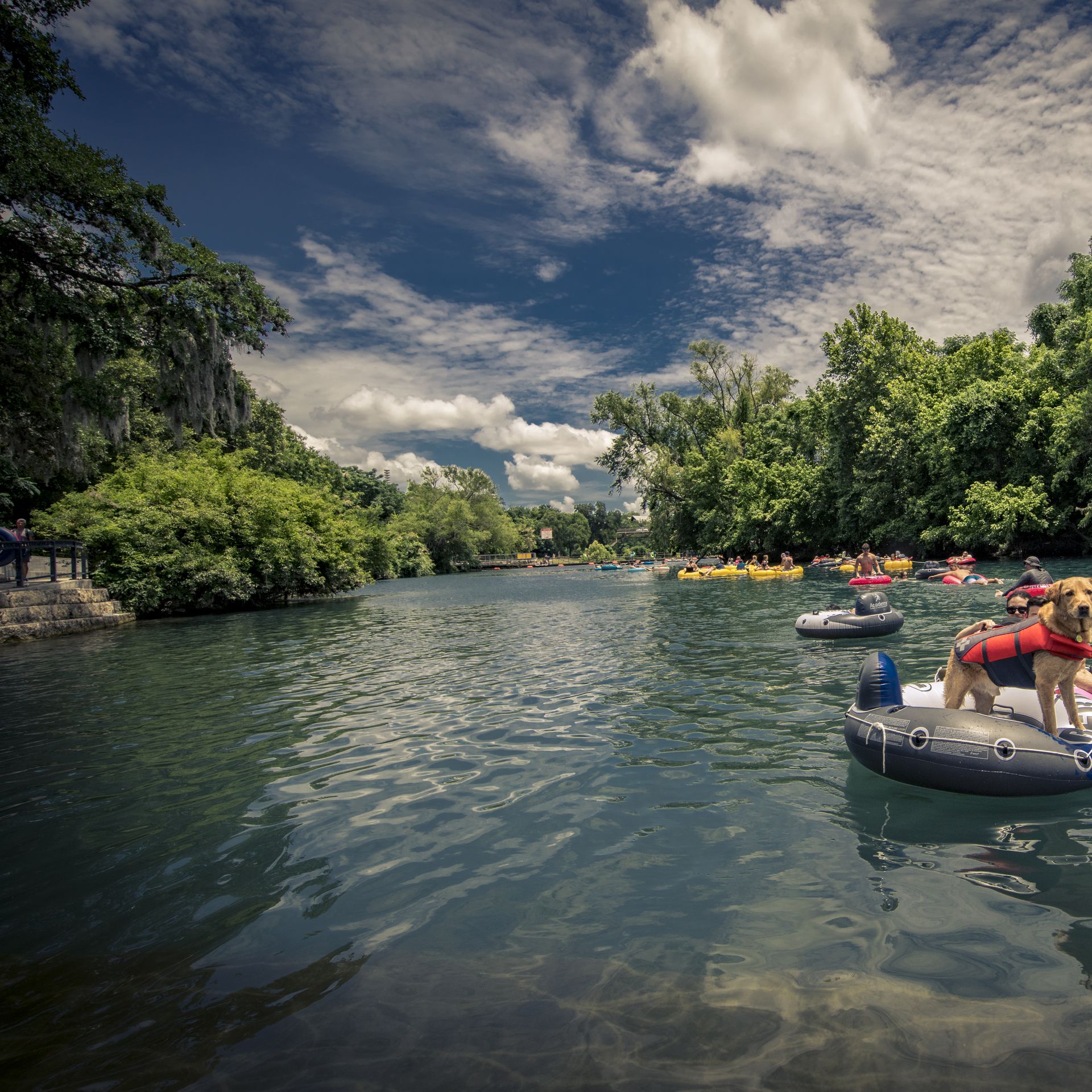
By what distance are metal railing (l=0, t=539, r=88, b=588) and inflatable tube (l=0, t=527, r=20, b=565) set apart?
2 cm

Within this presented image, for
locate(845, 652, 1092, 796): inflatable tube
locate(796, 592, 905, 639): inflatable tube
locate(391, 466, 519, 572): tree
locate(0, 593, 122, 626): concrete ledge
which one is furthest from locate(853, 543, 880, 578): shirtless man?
locate(391, 466, 519, 572): tree

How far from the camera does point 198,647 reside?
16.8 m

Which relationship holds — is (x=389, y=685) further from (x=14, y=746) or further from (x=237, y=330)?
(x=237, y=330)

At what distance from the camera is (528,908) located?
4020 millimetres

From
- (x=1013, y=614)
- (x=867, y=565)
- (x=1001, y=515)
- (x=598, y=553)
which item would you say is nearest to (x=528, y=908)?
(x=1013, y=614)

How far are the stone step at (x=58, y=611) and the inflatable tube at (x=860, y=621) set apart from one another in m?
21.7

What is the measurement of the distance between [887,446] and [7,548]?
140 ft

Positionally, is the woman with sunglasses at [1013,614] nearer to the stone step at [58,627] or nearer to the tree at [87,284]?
the tree at [87,284]

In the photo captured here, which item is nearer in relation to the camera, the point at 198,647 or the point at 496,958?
the point at 496,958

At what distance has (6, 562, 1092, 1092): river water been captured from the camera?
2803 millimetres

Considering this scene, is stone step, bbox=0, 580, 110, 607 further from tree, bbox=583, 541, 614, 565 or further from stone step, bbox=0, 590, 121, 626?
tree, bbox=583, 541, 614, 565

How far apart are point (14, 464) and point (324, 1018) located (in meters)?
24.5

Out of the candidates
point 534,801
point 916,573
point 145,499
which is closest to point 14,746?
point 534,801

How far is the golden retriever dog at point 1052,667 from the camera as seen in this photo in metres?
5.05
